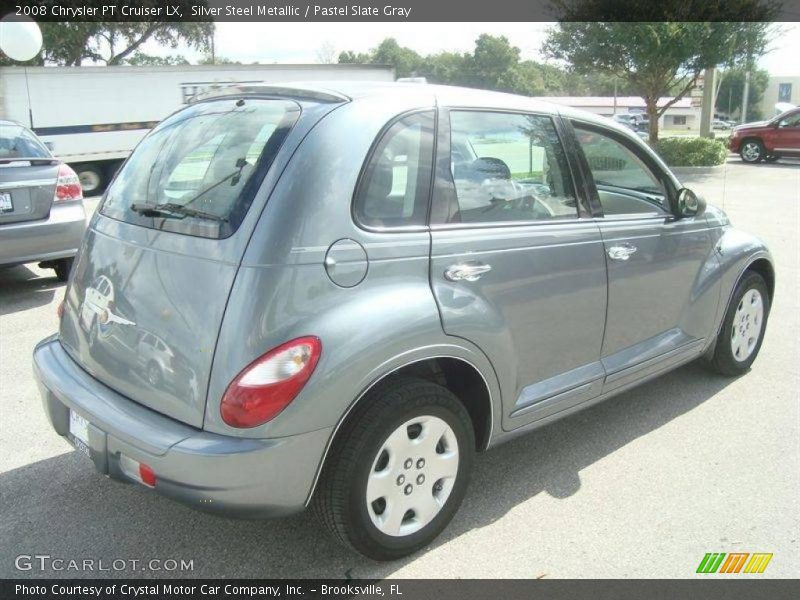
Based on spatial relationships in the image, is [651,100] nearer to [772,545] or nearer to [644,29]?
[644,29]

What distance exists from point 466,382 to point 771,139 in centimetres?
2083

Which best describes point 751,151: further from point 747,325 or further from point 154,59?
point 154,59

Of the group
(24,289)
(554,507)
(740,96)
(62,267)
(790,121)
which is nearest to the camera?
(554,507)

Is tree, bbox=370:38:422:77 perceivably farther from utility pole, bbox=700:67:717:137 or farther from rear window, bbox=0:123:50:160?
rear window, bbox=0:123:50:160

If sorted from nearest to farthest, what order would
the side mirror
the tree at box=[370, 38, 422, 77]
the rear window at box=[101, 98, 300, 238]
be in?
the rear window at box=[101, 98, 300, 238] → the side mirror → the tree at box=[370, 38, 422, 77]

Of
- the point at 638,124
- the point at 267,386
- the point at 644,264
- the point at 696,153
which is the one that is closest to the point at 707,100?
the point at 696,153

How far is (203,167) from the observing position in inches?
110

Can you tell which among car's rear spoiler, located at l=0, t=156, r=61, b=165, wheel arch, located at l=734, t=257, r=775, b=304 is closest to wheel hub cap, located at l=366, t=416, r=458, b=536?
wheel arch, located at l=734, t=257, r=775, b=304

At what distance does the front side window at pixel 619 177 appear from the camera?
11.6ft

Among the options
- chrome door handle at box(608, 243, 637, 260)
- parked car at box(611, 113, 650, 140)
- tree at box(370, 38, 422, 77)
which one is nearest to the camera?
chrome door handle at box(608, 243, 637, 260)

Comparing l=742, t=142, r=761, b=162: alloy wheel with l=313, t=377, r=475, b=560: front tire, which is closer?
l=313, t=377, r=475, b=560: front tire

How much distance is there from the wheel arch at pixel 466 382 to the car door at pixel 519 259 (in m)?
0.09

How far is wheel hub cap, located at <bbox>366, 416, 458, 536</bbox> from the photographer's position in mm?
2604

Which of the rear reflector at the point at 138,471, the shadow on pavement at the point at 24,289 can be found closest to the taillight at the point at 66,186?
the shadow on pavement at the point at 24,289
